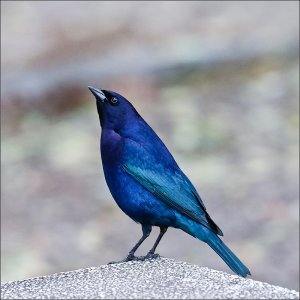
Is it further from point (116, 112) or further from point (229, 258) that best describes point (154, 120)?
point (229, 258)

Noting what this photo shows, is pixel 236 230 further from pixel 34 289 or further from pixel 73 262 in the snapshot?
pixel 34 289

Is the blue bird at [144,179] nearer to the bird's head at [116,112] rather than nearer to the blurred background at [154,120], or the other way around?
the bird's head at [116,112]

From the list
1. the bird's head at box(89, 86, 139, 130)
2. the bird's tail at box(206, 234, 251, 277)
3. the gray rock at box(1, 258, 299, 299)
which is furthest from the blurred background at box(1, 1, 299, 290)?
the gray rock at box(1, 258, 299, 299)

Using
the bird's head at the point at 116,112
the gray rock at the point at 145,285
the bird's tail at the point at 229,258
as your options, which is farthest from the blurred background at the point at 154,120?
the gray rock at the point at 145,285

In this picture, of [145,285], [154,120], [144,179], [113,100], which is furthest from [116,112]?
[154,120]

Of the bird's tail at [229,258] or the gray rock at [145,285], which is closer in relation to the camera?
Result: the gray rock at [145,285]

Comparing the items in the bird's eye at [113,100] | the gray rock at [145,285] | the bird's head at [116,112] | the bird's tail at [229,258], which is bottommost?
the gray rock at [145,285]

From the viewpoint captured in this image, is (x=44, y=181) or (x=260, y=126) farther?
(x=260, y=126)

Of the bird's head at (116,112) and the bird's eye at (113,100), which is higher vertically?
the bird's eye at (113,100)

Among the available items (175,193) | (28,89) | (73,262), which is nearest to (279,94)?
(28,89)
